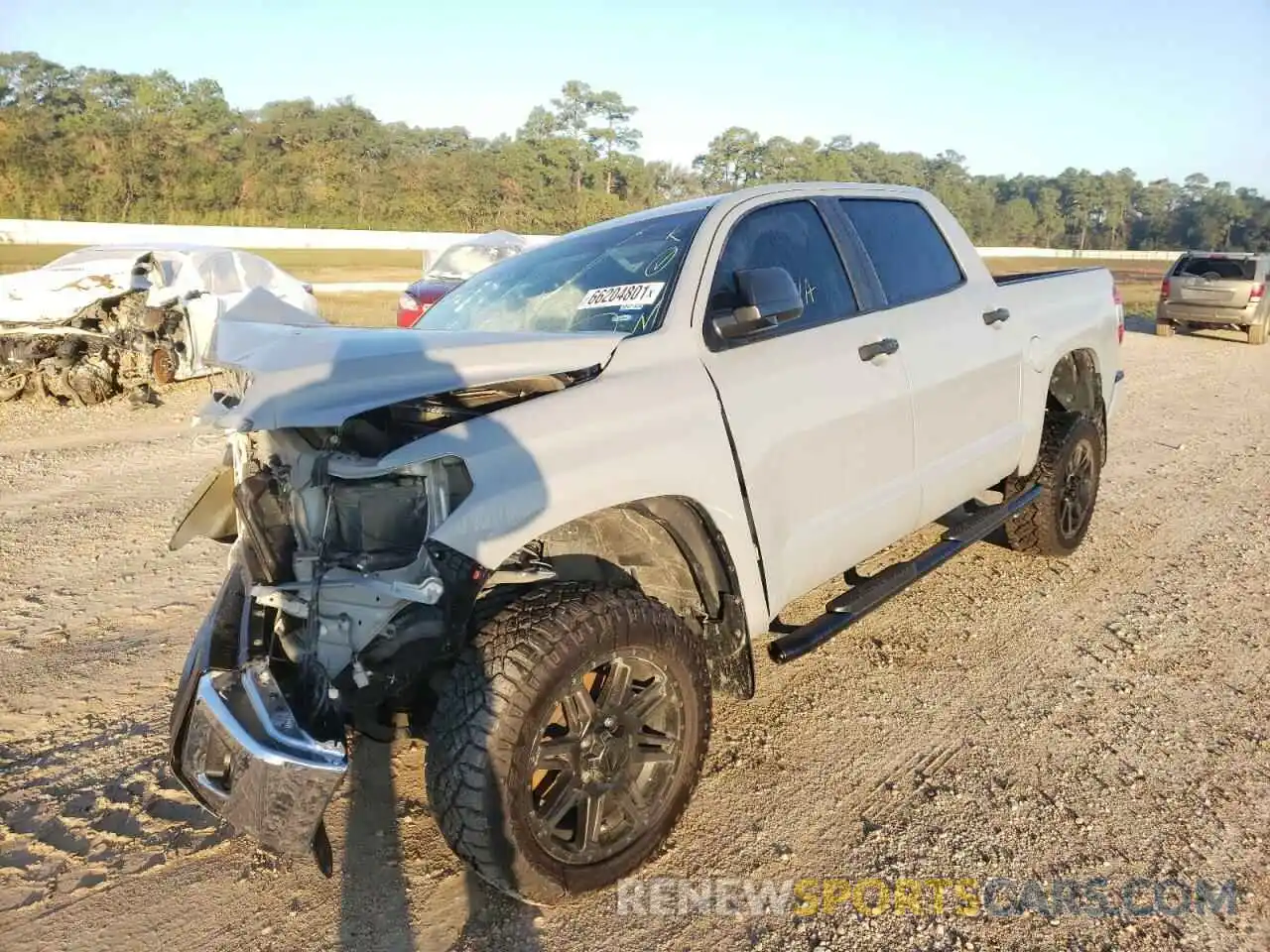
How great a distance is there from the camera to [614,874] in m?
2.70

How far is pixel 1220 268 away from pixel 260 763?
21.6 meters

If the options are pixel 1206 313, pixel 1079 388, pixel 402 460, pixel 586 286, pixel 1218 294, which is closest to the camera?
pixel 402 460

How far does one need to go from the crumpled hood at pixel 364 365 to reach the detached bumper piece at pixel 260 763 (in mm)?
686

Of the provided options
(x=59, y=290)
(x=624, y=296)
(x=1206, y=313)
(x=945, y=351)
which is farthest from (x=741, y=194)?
(x=1206, y=313)

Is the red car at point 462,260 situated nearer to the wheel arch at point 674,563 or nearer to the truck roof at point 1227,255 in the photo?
the wheel arch at point 674,563

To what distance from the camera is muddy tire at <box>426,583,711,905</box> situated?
2391 millimetres

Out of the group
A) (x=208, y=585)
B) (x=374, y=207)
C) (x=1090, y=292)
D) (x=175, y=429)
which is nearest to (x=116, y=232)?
(x=374, y=207)

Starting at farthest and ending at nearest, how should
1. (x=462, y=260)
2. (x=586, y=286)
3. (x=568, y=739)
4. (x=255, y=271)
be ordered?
(x=462, y=260), (x=255, y=271), (x=586, y=286), (x=568, y=739)

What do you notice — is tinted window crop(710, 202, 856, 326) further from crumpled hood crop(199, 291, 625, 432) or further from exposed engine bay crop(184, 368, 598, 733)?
exposed engine bay crop(184, 368, 598, 733)

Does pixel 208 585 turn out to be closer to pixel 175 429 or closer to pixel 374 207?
pixel 175 429

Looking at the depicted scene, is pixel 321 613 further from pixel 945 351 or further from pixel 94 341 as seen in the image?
pixel 94 341

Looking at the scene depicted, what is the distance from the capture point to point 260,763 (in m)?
2.11

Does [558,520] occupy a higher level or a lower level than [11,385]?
higher

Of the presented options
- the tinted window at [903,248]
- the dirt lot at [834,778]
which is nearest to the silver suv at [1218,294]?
the dirt lot at [834,778]
